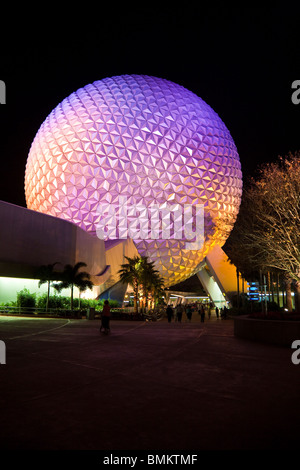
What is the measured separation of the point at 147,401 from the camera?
445cm

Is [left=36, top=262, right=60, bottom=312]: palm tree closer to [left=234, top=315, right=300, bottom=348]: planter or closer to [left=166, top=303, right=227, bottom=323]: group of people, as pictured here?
[left=166, top=303, right=227, bottom=323]: group of people

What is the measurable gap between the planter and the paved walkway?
3.04 metres

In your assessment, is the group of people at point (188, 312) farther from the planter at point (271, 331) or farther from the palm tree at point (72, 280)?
the planter at point (271, 331)

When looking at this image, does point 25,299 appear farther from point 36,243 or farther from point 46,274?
point 36,243

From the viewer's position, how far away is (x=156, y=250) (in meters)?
32.1

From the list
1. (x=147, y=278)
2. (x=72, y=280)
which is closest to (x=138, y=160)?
(x=147, y=278)

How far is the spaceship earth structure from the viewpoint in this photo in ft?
100

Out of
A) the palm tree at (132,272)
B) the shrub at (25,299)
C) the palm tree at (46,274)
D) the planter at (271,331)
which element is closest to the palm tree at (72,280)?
the palm tree at (46,274)

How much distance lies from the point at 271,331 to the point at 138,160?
858 inches

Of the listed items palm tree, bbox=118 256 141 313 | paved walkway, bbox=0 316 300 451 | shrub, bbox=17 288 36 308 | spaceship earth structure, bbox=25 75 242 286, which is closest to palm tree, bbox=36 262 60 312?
shrub, bbox=17 288 36 308

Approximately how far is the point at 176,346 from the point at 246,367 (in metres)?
3.22

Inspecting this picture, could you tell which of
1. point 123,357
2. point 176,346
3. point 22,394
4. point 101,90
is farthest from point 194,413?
point 101,90
